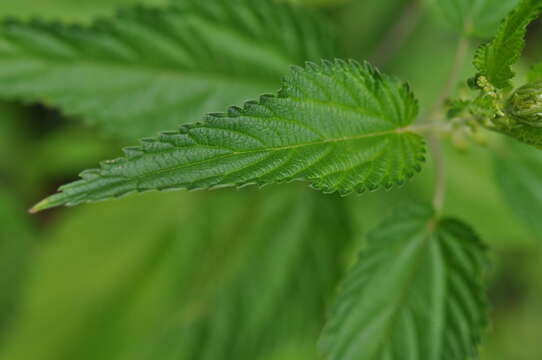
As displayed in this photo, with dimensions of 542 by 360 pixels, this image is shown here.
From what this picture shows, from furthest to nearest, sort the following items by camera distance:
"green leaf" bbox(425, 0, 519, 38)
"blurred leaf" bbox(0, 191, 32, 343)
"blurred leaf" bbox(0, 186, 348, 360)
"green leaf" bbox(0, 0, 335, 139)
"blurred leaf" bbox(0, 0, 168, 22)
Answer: "blurred leaf" bbox(0, 191, 32, 343) < "blurred leaf" bbox(0, 0, 168, 22) < "blurred leaf" bbox(0, 186, 348, 360) < "green leaf" bbox(0, 0, 335, 139) < "green leaf" bbox(425, 0, 519, 38)

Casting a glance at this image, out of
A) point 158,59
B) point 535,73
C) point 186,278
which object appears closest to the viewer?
point 535,73

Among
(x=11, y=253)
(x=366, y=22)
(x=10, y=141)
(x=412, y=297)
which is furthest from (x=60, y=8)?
(x=412, y=297)

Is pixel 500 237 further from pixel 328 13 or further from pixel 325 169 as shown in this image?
pixel 325 169

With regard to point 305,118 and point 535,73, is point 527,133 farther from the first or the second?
point 305,118

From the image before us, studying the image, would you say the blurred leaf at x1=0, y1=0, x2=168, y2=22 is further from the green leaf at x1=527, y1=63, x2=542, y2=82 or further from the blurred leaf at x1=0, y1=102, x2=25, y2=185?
the green leaf at x1=527, y1=63, x2=542, y2=82

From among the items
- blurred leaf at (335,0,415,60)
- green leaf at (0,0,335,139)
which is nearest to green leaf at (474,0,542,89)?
green leaf at (0,0,335,139)
